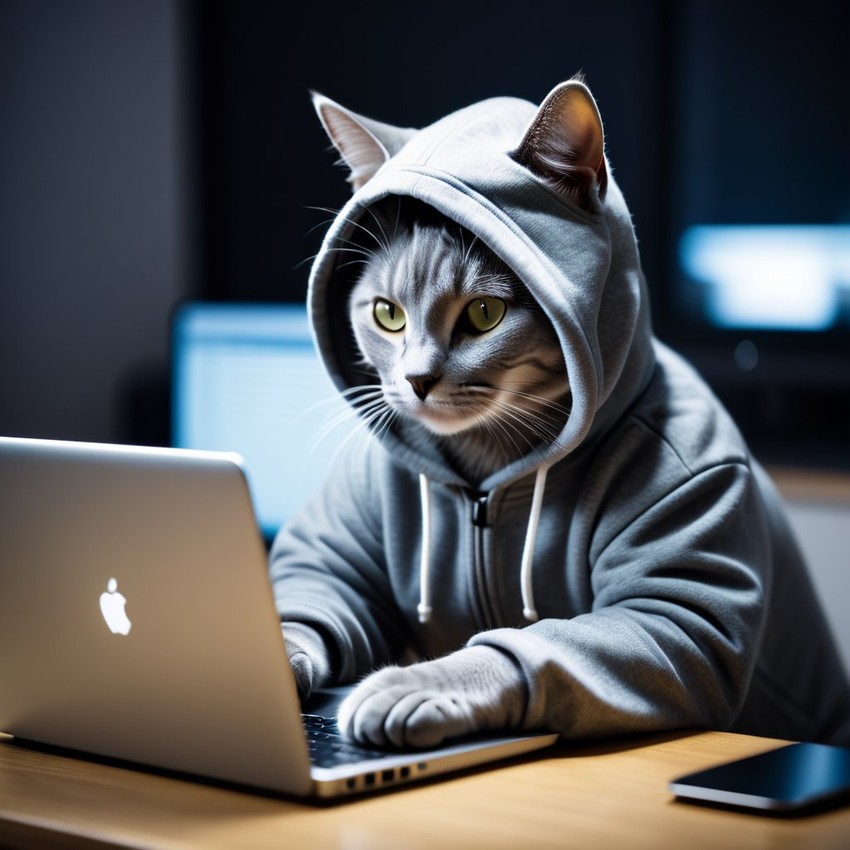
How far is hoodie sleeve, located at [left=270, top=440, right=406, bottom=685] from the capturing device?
3.91 feet

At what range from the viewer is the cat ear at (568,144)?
1.03 meters

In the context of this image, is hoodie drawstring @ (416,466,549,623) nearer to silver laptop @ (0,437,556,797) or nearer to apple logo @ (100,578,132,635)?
silver laptop @ (0,437,556,797)

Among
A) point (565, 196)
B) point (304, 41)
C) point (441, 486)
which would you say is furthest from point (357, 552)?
point (304, 41)

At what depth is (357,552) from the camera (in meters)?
1.25

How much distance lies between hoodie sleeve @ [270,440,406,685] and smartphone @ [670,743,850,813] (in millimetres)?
387

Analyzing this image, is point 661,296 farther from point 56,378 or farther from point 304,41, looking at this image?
point 56,378

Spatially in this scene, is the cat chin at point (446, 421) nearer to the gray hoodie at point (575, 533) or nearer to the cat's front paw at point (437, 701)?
the gray hoodie at point (575, 533)

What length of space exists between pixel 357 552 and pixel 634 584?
307mm

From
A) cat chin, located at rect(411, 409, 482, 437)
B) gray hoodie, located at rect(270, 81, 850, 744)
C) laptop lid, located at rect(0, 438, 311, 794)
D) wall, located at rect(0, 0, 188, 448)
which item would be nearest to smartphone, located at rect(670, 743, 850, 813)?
gray hoodie, located at rect(270, 81, 850, 744)

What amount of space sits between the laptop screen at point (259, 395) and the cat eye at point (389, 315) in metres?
0.98

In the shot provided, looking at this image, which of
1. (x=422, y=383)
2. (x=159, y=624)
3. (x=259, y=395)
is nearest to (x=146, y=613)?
(x=159, y=624)

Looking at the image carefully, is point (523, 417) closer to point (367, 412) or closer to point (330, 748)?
point (367, 412)

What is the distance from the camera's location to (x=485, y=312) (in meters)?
1.10

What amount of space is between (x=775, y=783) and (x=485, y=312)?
452mm
